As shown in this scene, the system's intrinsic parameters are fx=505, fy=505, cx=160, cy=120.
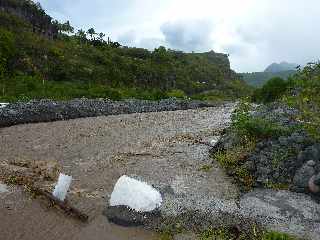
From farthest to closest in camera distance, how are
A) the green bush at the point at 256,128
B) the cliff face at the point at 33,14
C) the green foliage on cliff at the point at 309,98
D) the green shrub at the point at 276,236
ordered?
the cliff face at the point at 33,14, the green bush at the point at 256,128, the green foliage on cliff at the point at 309,98, the green shrub at the point at 276,236

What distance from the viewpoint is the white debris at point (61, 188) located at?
9.54 m

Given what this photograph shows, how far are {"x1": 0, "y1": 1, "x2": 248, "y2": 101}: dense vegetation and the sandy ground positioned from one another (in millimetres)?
11311

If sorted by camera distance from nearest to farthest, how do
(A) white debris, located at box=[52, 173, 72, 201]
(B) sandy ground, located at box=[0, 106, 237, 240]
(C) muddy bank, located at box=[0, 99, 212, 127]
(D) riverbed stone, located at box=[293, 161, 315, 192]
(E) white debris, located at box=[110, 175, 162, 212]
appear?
(B) sandy ground, located at box=[0, 106, 237, 240]
(E) white debris, located at box=[110, 175, 162, 212]
(A) white debris, located at box=[52, 173, 72, 201]
(D) riverbed stone, located at box=[293, 161, 315, 192]
(C) muddy bank, located at box=[0, 99, 212, 127]

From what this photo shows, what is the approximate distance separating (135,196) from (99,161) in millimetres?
3625

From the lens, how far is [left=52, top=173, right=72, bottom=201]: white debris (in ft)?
31.3

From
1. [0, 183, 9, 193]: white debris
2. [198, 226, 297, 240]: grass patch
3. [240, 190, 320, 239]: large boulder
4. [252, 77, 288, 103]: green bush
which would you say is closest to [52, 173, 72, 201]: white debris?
[0, 183, 9, 193]: white debris

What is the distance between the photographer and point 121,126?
738 inches

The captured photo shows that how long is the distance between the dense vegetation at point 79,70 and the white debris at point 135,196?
19.2 metres

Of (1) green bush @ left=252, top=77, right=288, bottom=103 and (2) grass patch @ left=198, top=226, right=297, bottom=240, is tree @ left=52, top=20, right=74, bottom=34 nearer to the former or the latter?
(1) green bush @ left=252, top=77, right=288, bottom=103

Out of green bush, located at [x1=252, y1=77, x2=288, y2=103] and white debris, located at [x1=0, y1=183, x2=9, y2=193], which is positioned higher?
green bush, located at [x1=252, y1=77, x2=288, y2=103]

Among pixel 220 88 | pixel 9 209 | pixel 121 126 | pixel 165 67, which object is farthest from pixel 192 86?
pixel 9 209

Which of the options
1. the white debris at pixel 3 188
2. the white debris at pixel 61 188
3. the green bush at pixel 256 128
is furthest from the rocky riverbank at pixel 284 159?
the white debris at pixel 3 188

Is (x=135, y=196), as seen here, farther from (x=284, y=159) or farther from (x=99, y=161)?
(x=284, y=159)

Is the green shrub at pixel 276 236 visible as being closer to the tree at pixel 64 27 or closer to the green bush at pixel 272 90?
the green bush at pixel 272 90
